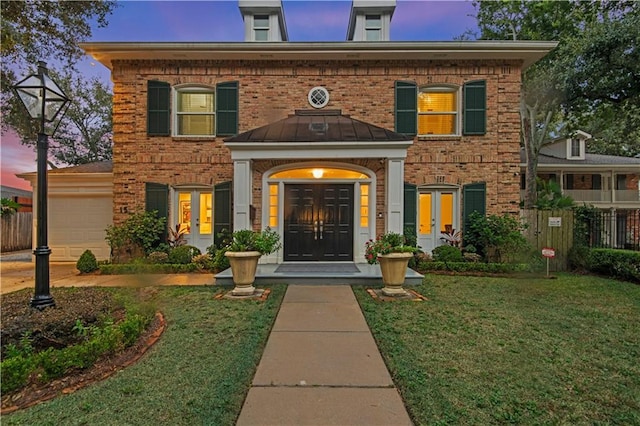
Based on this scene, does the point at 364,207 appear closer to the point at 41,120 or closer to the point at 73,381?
the point at 41,120

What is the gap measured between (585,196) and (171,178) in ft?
66.8

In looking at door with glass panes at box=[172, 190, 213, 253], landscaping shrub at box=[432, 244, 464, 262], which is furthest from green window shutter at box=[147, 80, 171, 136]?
landscaping shrub at box=[432, 244, 464, 262]

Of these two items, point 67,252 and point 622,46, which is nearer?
point 622,46

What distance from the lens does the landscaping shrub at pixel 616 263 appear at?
7.60 m

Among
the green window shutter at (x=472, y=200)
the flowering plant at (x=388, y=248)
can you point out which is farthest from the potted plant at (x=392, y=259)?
the green window shutter at (x=472, y=200)

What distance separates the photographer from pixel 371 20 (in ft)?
35.5

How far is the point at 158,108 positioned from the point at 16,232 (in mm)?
9715

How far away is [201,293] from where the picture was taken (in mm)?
6230

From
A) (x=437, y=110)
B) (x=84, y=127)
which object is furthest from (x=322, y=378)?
(x=84, y=127)

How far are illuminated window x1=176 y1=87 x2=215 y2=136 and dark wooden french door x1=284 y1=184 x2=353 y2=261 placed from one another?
308cm

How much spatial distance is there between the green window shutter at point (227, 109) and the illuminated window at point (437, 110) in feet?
17.3

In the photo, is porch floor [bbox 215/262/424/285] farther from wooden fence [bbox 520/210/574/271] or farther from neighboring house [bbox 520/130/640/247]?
neighboring house [bbox 520/130/640/247]

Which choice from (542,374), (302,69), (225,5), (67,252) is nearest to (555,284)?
(542,374)

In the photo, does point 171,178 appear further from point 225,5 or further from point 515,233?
point 515,233
